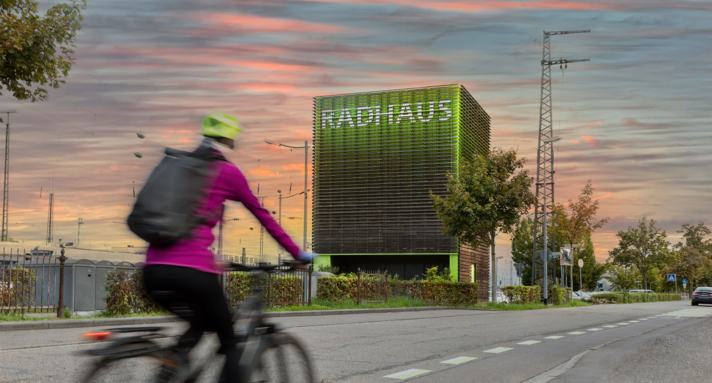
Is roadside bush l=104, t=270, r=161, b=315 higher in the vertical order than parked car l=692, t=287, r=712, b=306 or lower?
higher

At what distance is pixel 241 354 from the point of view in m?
3.39

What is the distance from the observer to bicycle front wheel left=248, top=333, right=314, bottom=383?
11.7 ft

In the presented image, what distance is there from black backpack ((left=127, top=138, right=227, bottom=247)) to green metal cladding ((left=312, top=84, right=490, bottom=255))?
150ft

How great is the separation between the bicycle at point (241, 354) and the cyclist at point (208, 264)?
2.8 inches

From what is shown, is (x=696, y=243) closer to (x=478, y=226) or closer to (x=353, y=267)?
(x=353, y=267)

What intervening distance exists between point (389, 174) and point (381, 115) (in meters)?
5.13

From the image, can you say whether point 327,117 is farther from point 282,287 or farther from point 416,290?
point 282,287

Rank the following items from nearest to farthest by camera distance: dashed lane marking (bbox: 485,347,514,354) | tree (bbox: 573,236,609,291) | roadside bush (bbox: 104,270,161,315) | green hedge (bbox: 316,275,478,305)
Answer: dashed lane marking (bbox: 485,347,514,354) < roadside bush (bbox: 104,270,161,315) < green hedge (bbox: 316,275,478,305) < tree (bbox: 573,236,609,291)

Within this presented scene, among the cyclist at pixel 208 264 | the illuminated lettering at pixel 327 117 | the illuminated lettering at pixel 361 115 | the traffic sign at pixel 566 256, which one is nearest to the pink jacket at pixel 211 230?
the cyclist at pixel 208 264

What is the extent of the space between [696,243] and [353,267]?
67774mm

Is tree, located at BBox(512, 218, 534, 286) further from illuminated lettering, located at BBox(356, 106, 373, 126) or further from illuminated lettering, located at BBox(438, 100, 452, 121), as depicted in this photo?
illuminated lettering, located at BBox(356, 106, 373, 126)

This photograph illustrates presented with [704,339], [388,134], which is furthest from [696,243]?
[704,339]

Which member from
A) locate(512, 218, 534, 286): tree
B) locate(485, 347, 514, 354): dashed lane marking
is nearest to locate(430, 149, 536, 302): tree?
locate(485, 347, 514, 354): dashed lane marking

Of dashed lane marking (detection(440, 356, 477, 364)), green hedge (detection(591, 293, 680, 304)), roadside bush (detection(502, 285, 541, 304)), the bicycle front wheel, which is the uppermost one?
the bicycle front wheel
